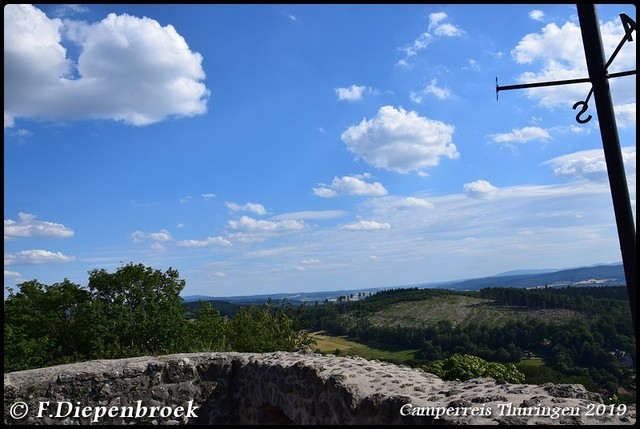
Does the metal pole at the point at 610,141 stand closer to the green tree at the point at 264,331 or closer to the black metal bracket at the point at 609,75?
the black metal bracket at the point at 609,75

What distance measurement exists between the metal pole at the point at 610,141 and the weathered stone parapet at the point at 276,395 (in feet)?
3.99

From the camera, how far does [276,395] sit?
5.38 metres

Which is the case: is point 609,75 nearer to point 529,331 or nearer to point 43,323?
point 43,323

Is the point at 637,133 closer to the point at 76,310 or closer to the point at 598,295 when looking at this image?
the point at 76,310

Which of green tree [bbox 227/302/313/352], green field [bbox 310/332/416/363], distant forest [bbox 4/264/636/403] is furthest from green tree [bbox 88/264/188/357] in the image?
green field [bbox 310/332/416/363]

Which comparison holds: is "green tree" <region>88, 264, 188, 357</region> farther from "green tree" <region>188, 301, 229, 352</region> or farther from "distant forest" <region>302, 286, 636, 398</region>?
"distant forest" <region>302, 286, 636, 398</region>

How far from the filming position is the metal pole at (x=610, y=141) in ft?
6.93

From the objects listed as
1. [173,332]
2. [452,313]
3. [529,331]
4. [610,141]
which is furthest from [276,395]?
[452,313]

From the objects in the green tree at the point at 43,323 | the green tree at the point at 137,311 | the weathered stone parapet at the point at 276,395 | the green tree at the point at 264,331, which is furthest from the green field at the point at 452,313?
the weathered stone parapet at the point at 276,395

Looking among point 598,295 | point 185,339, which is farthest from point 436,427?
point 598,295

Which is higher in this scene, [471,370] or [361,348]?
[471,370]

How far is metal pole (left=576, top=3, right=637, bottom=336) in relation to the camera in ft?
6.93

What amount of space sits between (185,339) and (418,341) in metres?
37.6

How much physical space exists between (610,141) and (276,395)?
4.43 m
